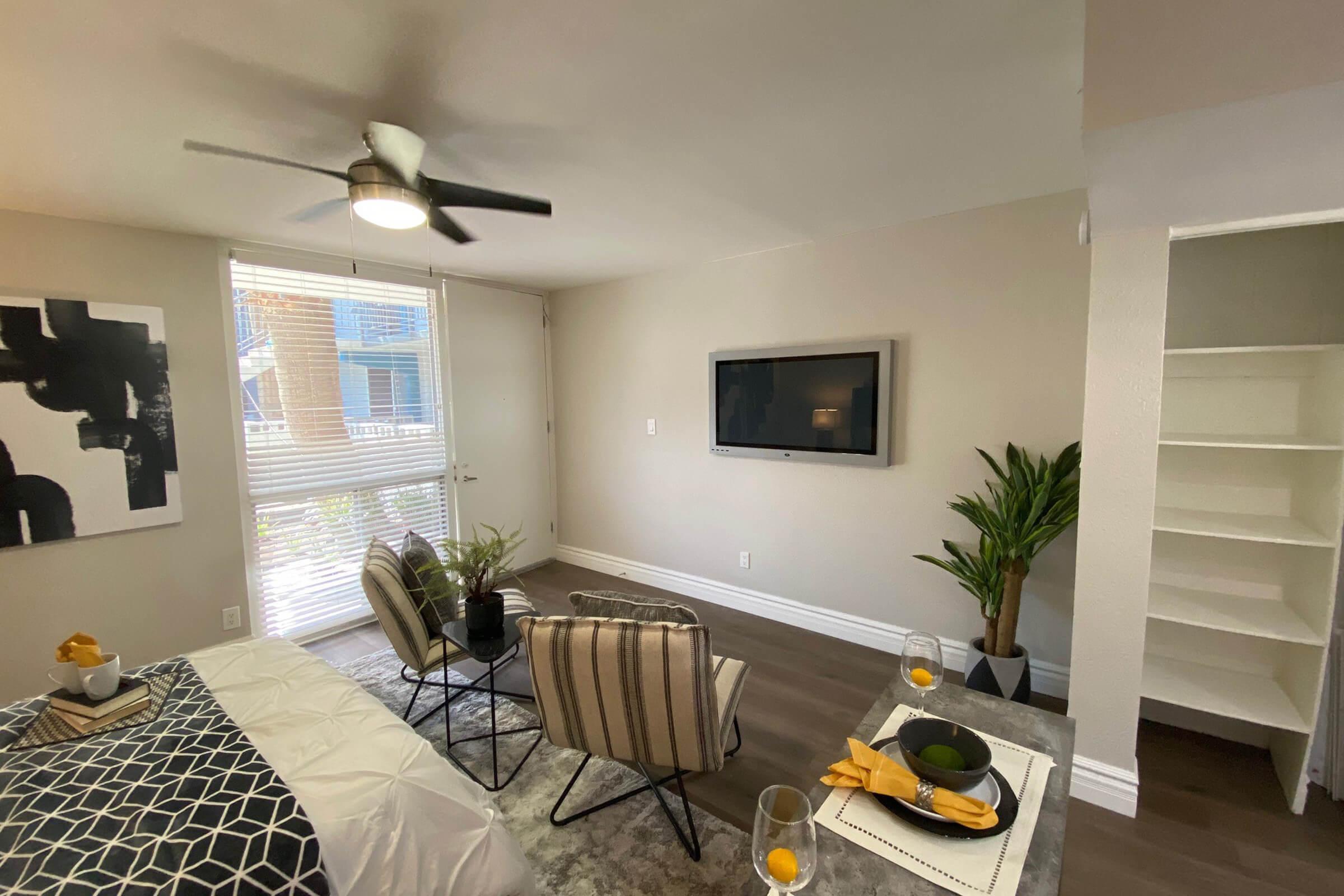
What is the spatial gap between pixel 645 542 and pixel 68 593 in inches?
125

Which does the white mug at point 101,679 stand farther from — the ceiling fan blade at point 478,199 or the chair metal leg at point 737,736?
the chair metal leg at point 737,736

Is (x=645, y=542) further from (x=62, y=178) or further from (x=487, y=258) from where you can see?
(x=62, y=178)

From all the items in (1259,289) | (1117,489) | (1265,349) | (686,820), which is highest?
(1259,289)

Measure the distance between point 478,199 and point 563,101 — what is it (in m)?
0.44

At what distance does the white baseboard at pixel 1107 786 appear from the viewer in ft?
6.16

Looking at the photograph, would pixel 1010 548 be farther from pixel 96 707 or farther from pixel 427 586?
pixel 96 707

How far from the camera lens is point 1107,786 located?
6.27ft

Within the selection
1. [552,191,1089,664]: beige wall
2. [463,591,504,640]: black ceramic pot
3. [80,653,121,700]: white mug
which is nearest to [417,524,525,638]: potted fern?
[463,591,504,640]: black ceramic pot

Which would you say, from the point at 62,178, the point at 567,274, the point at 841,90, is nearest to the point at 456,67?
the point at 841,90

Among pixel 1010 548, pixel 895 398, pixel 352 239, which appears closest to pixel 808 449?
pixel 895 398

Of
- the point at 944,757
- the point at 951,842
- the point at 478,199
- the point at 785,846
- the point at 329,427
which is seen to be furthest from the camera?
the point at 329,427

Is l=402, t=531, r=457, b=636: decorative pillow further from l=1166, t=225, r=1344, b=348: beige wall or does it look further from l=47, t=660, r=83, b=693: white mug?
l=1166, t=225, r=1344, b=348: beige wall

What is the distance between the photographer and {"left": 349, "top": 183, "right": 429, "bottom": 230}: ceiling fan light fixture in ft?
5.31

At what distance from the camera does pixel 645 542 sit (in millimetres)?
4223
